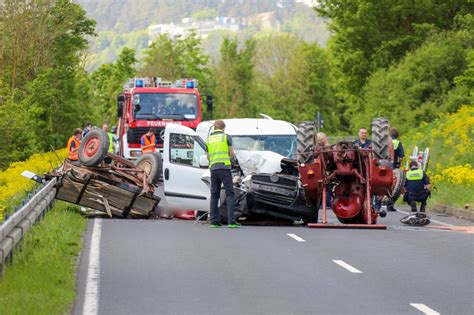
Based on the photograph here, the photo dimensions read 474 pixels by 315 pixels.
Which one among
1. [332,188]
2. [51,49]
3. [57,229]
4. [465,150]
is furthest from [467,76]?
A: [57,229]

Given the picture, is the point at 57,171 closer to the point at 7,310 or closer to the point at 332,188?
the point at 332,188

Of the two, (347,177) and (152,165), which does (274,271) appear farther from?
(152,165)

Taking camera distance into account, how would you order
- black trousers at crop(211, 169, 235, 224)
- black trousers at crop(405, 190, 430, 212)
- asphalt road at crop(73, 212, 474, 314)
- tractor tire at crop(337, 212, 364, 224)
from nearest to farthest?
asphalt road at crop(73, 212, 474, 314) < black trousers at crop(211, 169, 235, 224) < tractor tire at crop(337, 212, 364, 224) < black trousers at crop(405, 190, 430, 212)

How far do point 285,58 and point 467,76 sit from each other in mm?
81111

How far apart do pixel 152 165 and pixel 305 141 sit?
4115 mm

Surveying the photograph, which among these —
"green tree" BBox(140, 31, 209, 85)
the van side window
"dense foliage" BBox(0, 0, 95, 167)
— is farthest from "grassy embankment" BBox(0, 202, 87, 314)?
"green tree" BBox(140, 31, 209, 85)

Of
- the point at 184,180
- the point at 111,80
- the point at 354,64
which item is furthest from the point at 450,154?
the point at 111,80

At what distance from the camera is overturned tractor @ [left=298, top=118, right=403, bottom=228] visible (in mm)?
21641

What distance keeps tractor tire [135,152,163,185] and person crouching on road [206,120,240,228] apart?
144 inches

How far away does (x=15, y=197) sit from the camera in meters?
24.7

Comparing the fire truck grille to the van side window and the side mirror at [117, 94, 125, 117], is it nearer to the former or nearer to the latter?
the side mirror at [117, 94, 125, 117]

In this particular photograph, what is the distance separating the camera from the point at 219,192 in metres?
21.7

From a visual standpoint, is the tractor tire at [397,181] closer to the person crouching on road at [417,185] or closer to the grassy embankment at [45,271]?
the person crouching on road at [417,185]

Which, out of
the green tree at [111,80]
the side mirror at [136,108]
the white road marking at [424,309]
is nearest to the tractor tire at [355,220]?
the white road marking at [424,309]
